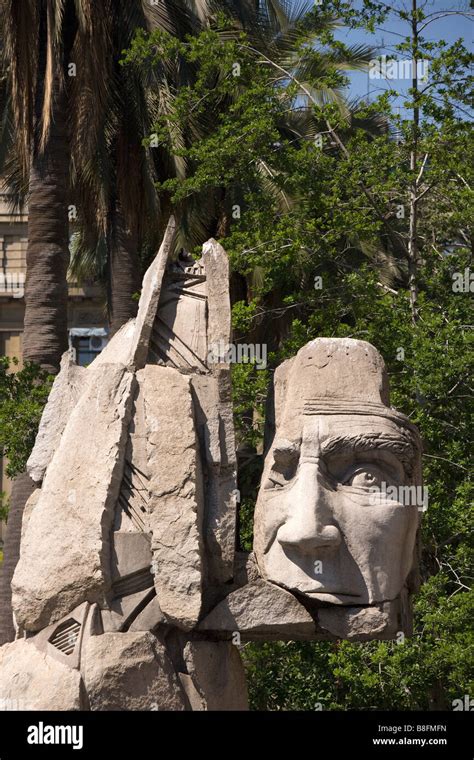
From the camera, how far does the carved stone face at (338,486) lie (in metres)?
8.51

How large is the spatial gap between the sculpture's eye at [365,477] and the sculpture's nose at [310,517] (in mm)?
193

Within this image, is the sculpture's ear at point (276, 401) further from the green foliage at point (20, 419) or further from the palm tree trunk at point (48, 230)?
the palm tree trunk at point (48, 230)

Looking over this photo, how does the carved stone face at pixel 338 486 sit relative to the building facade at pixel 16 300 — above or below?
below

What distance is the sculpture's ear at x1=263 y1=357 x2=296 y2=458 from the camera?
30.3ft

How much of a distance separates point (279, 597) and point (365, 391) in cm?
140

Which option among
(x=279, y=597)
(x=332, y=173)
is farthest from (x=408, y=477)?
(x=332, y=173)

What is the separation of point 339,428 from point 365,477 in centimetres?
35

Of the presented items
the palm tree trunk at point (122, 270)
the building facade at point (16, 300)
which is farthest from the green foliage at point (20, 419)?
the building facade at point (16, 300)

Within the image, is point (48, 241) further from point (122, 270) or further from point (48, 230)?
point (122, 270)

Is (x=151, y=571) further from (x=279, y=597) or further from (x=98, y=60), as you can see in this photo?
(x=98, y=60)

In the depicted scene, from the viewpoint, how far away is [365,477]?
869cm

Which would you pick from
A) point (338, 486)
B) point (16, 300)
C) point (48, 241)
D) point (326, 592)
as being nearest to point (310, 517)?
point (338, 486)
